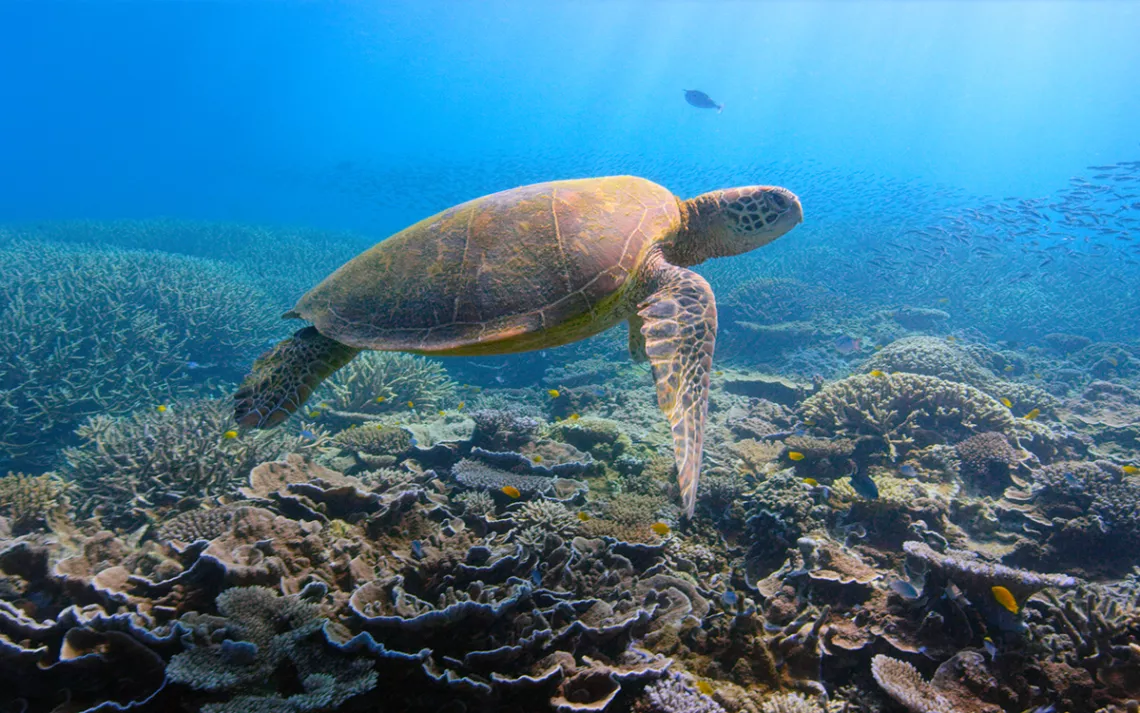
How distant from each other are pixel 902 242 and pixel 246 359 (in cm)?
2549

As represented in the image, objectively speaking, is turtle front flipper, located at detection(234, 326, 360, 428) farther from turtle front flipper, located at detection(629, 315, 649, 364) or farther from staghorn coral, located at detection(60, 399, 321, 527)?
turtle front flipper, located at detection(629, 315, 649, 364)

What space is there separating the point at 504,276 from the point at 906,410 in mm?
6141

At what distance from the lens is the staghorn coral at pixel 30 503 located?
156 inches

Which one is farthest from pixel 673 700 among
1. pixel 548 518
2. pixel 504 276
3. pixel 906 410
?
pixel 906 410

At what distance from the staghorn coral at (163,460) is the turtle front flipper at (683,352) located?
4.41 m

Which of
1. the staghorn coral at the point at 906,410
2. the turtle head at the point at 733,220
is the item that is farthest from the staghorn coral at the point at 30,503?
the staghorn coral at the point at 906,410

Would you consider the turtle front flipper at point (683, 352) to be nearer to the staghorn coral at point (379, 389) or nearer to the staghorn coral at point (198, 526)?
the staghorn coral at point (198, 526)

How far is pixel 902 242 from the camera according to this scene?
21.2 m

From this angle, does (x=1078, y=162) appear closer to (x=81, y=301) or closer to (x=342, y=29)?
(x=342, y=29)

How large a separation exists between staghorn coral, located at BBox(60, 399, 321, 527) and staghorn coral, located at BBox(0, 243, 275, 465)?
2.51 m

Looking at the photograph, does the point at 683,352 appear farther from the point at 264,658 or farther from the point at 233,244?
the point at 233,244

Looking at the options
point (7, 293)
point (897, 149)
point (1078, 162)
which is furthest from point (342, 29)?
point (1078, 162)

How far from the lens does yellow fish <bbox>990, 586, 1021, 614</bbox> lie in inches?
104

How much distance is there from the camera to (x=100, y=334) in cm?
899
